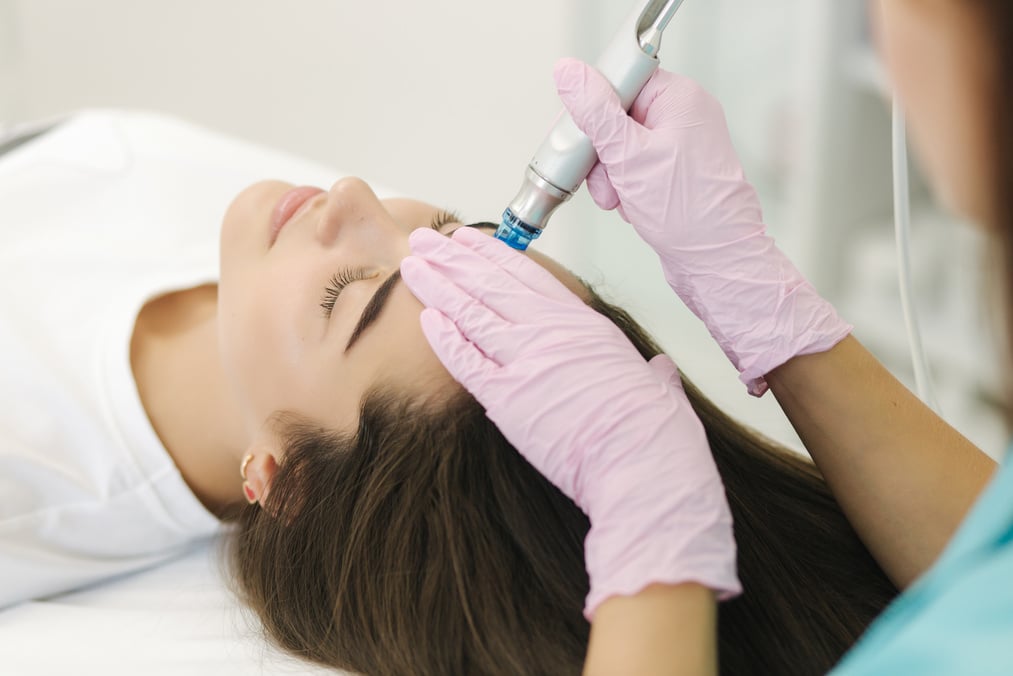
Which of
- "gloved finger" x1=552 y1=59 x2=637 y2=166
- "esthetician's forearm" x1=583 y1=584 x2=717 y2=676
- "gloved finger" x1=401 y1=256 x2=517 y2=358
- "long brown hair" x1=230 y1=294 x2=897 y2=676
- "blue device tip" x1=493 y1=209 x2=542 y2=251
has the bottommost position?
"long brown hair" x1=230 y1=294 x2=897 y2=676

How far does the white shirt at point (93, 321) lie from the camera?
119 cm

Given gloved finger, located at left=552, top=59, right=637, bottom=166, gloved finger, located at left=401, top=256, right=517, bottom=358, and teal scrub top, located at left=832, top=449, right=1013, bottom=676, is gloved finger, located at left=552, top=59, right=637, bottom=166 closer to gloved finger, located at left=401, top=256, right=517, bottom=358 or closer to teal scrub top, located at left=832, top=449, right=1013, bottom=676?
gloved finger, located at left=401, top=256, right=517, bottom=358

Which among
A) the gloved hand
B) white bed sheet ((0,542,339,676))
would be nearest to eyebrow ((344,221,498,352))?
the gloved hand

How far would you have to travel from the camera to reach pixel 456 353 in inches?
36.0

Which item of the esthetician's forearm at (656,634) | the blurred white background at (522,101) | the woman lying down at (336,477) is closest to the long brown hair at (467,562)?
the woman lying down at (336,477)

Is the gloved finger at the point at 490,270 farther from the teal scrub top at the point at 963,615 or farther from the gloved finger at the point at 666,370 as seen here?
the teal scrub top at the point at 963,615

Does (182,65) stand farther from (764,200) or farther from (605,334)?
(605,334)

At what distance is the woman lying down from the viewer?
0.92 metres

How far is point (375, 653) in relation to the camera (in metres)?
0.96

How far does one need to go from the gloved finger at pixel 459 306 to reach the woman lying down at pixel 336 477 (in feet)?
0.11

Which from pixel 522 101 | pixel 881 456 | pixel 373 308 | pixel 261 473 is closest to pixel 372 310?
pixel 373 308

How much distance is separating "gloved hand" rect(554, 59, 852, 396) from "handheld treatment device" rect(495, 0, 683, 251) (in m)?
0.02

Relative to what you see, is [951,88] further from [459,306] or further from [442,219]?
[442,219]

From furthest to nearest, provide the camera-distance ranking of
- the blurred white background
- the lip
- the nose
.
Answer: the blurred white background → the lip → the nose
